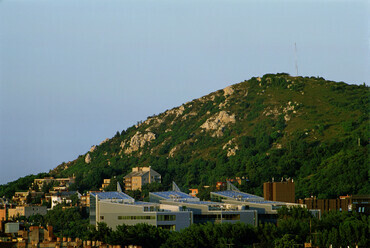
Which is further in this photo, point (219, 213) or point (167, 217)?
point (219, 213)

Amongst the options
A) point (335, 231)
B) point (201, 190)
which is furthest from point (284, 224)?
point (201, 190)

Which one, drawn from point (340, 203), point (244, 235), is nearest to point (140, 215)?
point (244, 235)

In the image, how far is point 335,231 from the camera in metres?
115

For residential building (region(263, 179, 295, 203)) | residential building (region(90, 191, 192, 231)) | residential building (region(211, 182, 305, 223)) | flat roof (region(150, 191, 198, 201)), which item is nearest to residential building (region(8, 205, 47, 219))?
flat roof (region(150, 191, 198, 201))

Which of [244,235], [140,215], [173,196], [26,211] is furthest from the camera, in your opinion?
[26,211]


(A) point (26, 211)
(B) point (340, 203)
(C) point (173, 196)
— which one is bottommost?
(A) point (26, 211)

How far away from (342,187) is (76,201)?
5381 centimetres

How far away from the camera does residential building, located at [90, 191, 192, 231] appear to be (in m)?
134

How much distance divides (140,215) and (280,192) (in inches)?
1688

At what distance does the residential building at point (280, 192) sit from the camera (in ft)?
A: 558

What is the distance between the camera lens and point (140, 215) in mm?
134500

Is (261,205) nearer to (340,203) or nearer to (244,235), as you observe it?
(340,203)

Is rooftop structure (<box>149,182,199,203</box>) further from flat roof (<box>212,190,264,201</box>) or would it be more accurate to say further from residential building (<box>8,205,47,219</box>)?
residential building (<box>8,205,47,219</box>)

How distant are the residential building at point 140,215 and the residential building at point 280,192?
1372 inches
